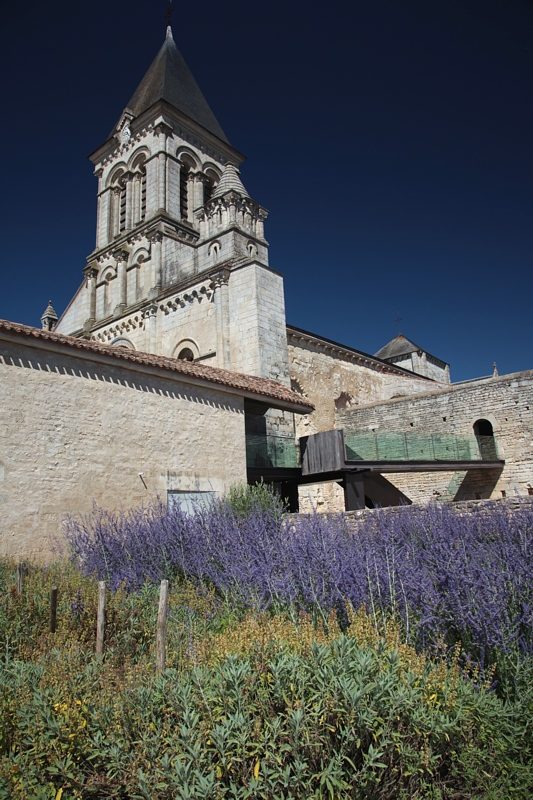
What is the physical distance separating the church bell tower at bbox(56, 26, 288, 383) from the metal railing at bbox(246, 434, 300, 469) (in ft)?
8.19

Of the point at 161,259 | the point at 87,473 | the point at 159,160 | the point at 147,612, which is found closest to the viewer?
the point at 147,612

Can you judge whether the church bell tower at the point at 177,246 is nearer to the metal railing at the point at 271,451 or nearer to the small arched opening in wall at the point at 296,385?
the metal railing at the point at 271,451

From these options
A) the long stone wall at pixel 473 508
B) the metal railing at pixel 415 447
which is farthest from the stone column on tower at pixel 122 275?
the long stone wall at pixel 473 508

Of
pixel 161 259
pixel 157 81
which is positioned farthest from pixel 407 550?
pixel 157 81

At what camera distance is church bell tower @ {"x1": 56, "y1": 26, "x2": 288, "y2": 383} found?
14.9m

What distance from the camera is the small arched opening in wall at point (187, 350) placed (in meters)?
15.9

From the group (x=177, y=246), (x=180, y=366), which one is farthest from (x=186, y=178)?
(x=180, y=366)

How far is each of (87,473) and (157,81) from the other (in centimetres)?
2194

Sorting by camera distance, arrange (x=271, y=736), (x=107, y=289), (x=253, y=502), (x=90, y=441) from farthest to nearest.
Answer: (x=107, y=289)
(x=253, y=502)
(x=90, y=441)
(x=271, y=736)

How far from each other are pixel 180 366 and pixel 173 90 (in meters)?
18.7

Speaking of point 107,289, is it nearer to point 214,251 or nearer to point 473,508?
point 214,251

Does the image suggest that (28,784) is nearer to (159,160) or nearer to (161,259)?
(161,259)

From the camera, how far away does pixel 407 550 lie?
5.52 meters

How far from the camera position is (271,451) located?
39.8ft
